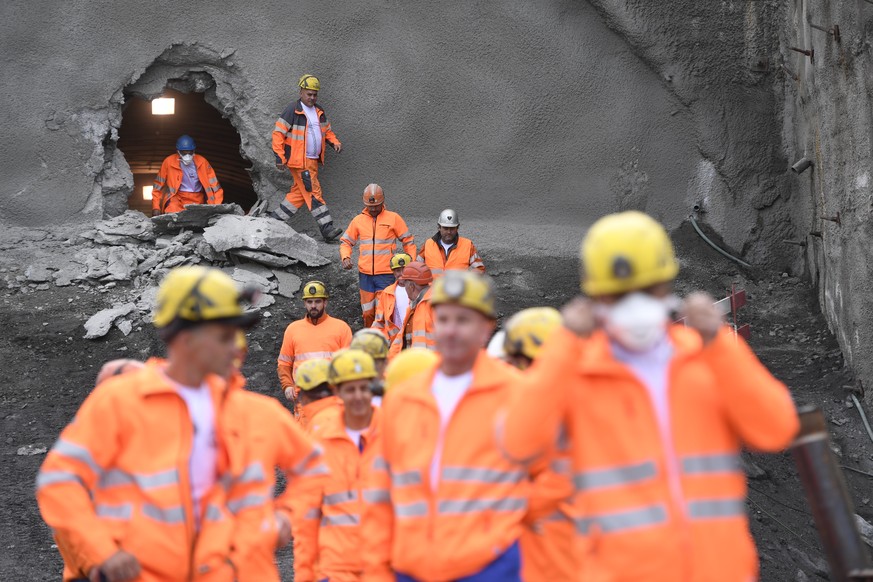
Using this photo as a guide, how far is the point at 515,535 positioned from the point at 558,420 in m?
0.96

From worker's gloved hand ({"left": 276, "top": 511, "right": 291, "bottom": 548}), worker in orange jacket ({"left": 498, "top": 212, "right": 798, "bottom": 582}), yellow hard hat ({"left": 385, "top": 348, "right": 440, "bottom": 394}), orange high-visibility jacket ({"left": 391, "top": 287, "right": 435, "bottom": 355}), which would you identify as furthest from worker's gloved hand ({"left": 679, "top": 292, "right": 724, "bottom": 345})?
orange high-visibility jacket ({"left": 391, "top": 287, "right": 435, "bottom": 355})

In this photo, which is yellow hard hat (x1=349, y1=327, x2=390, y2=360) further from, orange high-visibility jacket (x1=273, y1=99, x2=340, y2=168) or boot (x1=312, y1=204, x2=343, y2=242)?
orange high-visibility jacket (x1=273, y1=99, x2=340, y2=168)

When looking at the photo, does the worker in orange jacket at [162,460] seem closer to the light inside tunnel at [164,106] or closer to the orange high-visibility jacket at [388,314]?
the orange high-visibility jacket at [388,314]

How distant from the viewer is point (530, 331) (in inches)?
197

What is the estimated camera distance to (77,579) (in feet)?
15.3

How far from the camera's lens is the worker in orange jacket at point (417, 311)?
1038cm

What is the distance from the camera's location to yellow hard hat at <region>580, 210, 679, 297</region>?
3303 millimetres

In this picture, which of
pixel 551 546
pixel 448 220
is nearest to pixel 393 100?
pixel 448 220

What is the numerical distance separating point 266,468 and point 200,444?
31cm

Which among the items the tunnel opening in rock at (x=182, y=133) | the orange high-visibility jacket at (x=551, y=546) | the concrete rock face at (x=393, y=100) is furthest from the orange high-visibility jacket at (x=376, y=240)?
the orange high-visibility jacket at (x=551, y=546)

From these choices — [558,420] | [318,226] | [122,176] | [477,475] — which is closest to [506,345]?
[477,475]

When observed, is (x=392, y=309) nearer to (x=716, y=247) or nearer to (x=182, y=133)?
(x=716, y=247)

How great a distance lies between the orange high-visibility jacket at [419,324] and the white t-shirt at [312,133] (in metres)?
5.01

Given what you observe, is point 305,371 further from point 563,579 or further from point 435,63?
point 435,63
